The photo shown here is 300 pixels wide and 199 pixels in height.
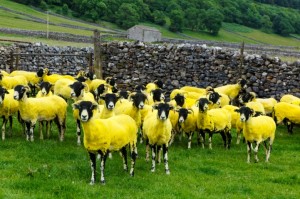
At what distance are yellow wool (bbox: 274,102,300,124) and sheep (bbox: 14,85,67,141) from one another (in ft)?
29.8

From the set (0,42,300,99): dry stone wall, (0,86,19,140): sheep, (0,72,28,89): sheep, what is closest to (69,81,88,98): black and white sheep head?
(0,86,19,140): sheep

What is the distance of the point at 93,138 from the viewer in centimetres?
1159

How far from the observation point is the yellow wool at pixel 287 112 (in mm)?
19641

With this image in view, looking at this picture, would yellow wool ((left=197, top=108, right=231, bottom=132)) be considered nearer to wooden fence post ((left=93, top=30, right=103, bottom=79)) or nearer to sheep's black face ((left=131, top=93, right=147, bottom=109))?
sheep's black face ((left=131, top=93, right=147, bottom=109))

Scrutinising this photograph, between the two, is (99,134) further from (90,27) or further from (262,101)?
(90,27)

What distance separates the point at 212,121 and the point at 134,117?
3.07 m

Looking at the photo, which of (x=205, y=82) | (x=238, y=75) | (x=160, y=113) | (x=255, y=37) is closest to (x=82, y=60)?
(x=205, y=82)

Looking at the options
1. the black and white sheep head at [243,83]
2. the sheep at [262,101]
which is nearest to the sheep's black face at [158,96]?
the sheep at [262,101]

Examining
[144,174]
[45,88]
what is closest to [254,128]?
[144,174]

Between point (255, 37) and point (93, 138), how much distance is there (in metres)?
135

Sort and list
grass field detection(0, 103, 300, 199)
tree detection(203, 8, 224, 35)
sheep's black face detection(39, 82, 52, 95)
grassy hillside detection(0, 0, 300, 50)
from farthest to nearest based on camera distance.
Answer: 1. tree detection(203, 8, 224, 35)
2. grassy hillside detection(0, 0, 300, 50)
3. sheep's black face detection(39, 82, 52, 95)
4. grass field detection(0, 103, 300, 199)

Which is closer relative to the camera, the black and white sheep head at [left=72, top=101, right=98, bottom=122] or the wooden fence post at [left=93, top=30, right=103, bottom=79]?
the black and white sheep head at [left=72, top=101, right=98, bottom=122]

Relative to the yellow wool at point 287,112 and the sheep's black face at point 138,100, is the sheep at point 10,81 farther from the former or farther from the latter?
the yellow wool at point 287,112

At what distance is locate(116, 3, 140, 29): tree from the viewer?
119m
